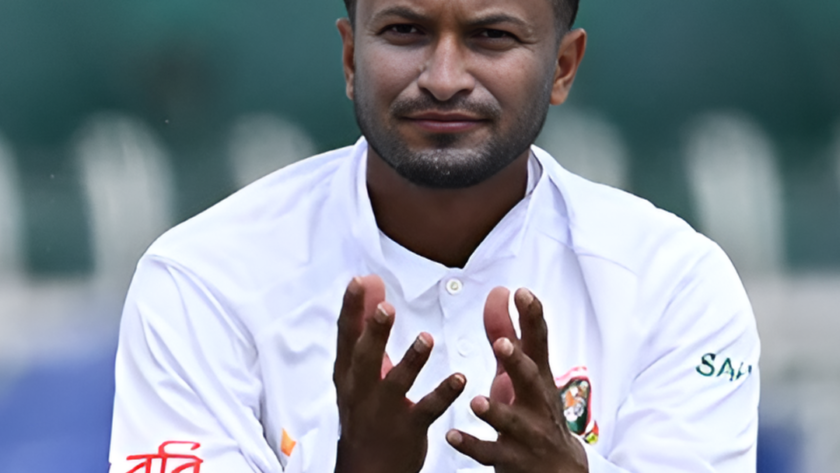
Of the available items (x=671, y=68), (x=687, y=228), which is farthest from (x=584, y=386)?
(x=671, y=68)

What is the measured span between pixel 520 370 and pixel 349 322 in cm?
22

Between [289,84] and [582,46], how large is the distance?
2.17ft

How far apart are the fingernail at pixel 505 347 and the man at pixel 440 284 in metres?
0.20

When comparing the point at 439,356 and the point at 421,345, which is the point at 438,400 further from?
the point at 439,356

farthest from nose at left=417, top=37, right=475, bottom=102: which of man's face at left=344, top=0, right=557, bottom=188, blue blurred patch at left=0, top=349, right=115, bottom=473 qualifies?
blue blurred patch at left=0, top=349, right=115, bottom=473

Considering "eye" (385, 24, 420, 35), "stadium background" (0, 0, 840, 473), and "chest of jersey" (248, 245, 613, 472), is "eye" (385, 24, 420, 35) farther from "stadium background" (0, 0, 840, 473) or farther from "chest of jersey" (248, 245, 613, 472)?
"stadium background" (0, 0, 840, 473)

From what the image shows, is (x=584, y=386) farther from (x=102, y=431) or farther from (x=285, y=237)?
(x=102, y=431)

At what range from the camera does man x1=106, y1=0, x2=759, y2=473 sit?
1.72 m

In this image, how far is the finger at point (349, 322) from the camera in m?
1.44

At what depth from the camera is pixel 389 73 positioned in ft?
5.71

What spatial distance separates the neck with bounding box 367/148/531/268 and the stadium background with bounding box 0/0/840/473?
0.55m

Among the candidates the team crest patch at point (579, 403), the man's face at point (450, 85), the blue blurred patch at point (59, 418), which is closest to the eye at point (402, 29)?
the man's face at point (450, 85)

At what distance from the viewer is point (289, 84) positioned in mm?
2365

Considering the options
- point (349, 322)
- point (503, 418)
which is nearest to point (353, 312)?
point (349, 322)
